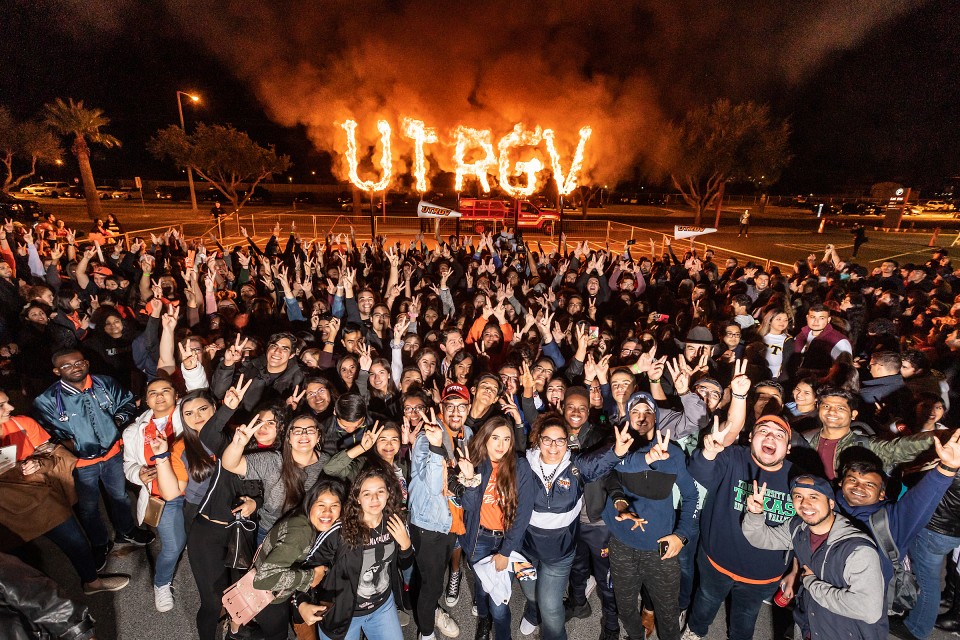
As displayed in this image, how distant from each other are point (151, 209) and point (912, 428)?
4038cm

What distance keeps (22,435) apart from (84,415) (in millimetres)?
536

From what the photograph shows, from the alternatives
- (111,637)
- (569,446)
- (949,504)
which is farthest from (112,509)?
(949,504)

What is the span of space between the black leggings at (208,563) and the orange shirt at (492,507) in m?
1.73

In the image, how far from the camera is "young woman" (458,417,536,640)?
310cm

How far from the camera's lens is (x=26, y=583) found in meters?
2.15

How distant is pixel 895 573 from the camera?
3281 millimetres

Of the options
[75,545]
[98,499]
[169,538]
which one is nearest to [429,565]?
[169,538]

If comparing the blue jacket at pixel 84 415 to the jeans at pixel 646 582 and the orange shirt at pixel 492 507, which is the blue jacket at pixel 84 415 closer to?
the orange shirt at pixel 492 507

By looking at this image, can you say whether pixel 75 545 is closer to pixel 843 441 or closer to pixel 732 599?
pixel 732 599

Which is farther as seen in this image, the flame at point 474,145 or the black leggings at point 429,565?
the flame at point 474,145

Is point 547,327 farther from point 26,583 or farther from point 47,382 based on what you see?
point 47,382

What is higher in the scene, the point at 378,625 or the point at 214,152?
the point at 214,152

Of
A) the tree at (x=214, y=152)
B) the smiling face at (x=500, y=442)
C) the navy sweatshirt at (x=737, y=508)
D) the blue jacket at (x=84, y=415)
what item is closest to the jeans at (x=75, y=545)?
the blue jacket at (x=84, y=415)

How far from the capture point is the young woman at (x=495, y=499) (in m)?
3.10
